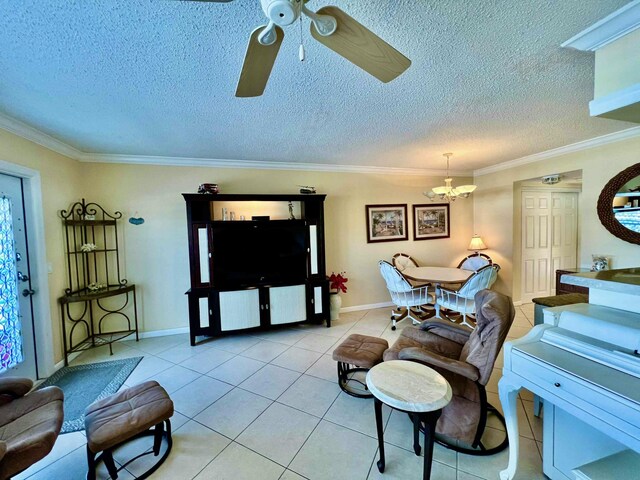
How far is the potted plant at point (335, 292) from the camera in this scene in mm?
4070

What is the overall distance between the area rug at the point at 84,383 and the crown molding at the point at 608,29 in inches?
167

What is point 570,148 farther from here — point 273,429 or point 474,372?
point 273,429

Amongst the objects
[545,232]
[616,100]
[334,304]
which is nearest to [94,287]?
[334,304]

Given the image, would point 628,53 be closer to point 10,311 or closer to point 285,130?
point 285,130

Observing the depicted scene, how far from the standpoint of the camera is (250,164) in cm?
399

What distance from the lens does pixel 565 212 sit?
16.0ft

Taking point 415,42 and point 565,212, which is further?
point 565,212

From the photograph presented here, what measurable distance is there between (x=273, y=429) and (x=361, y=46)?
2435 millimetres

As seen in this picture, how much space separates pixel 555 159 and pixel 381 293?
131 inches

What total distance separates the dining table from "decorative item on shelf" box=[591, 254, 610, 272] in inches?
54.0

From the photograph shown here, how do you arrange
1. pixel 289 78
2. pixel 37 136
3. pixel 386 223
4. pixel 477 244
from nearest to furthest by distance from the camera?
1. pixel 289 78
2. pixel 37 136
3. pixel 386 223
4. pixel 477 244

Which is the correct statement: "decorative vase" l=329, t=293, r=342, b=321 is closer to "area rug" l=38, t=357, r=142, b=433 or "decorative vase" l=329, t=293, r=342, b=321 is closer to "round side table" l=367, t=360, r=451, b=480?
"round side table" l=367, t=360, r=451, b=480

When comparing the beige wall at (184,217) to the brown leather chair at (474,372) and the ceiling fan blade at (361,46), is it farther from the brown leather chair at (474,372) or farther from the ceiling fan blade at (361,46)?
the ceiling fan blade at (361,46)

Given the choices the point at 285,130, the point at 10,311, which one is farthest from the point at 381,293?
the point at 10,311
